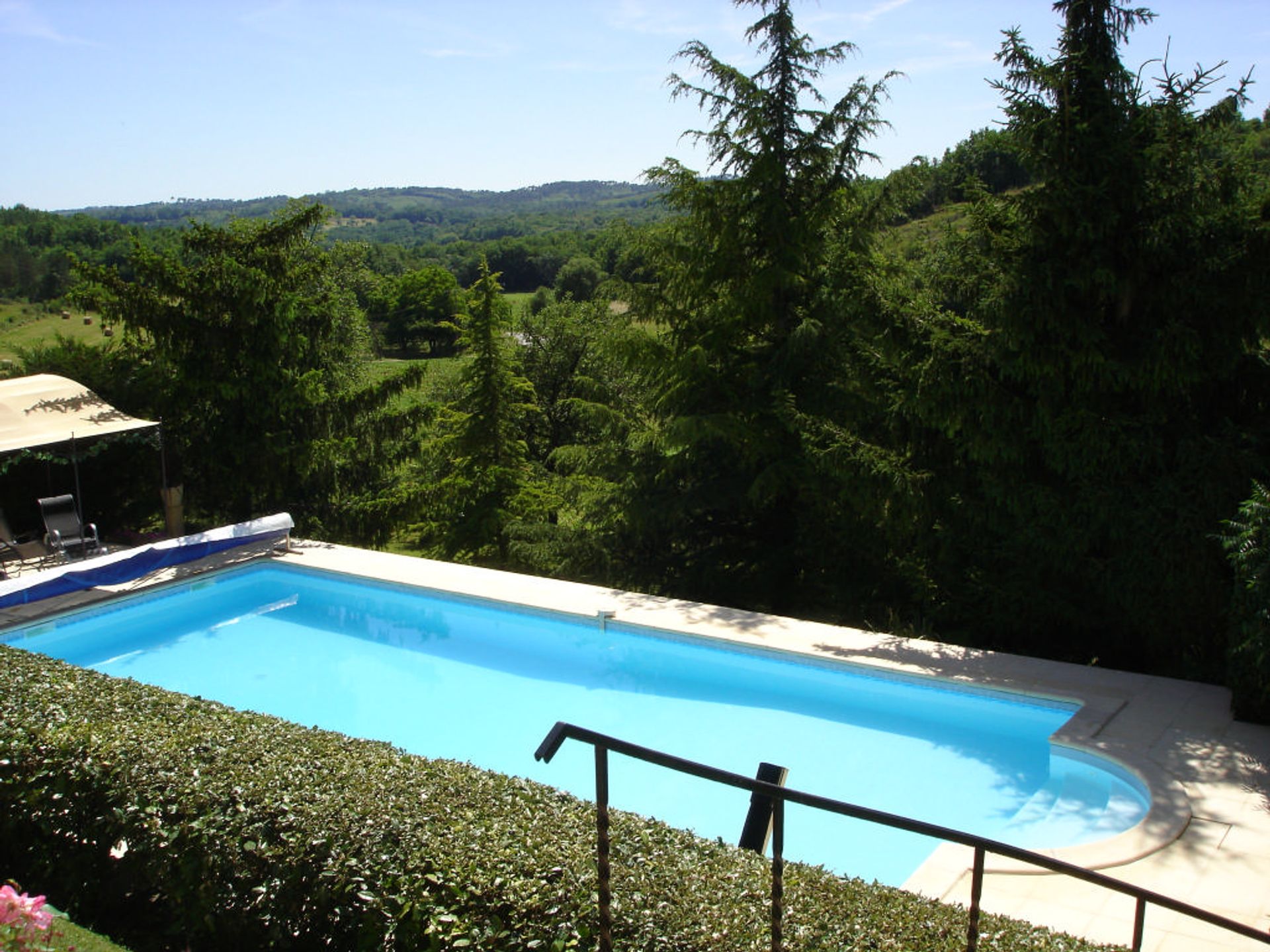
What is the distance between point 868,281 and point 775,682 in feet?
12.8

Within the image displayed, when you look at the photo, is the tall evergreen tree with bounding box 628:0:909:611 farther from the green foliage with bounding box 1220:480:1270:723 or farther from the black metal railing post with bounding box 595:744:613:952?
the black metal railing post with bounding box 595:744:613:952

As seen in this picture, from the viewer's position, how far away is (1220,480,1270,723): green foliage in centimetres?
671

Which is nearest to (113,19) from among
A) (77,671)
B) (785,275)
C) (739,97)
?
(739,97)

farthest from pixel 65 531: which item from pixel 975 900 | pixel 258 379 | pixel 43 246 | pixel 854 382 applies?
pixel 43 246

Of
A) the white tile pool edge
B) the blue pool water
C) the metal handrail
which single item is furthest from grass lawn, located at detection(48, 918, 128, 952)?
the white tile pool edge

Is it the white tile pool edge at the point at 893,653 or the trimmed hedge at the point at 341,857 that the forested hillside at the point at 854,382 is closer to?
the white tile pool edge at the point at 893,653

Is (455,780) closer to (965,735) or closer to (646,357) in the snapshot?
(965,735)

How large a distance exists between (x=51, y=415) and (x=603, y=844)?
12145 millimetres

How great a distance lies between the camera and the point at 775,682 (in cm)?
934

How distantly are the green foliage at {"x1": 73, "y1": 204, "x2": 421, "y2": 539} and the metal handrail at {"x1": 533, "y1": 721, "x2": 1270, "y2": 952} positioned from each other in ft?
40.0

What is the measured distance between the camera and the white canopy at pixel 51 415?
11.9m

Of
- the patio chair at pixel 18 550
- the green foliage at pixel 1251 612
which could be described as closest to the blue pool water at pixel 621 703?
the green foliage at pixel 1251 612

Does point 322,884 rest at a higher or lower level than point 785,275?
lower

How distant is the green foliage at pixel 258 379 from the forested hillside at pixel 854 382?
5 cm
